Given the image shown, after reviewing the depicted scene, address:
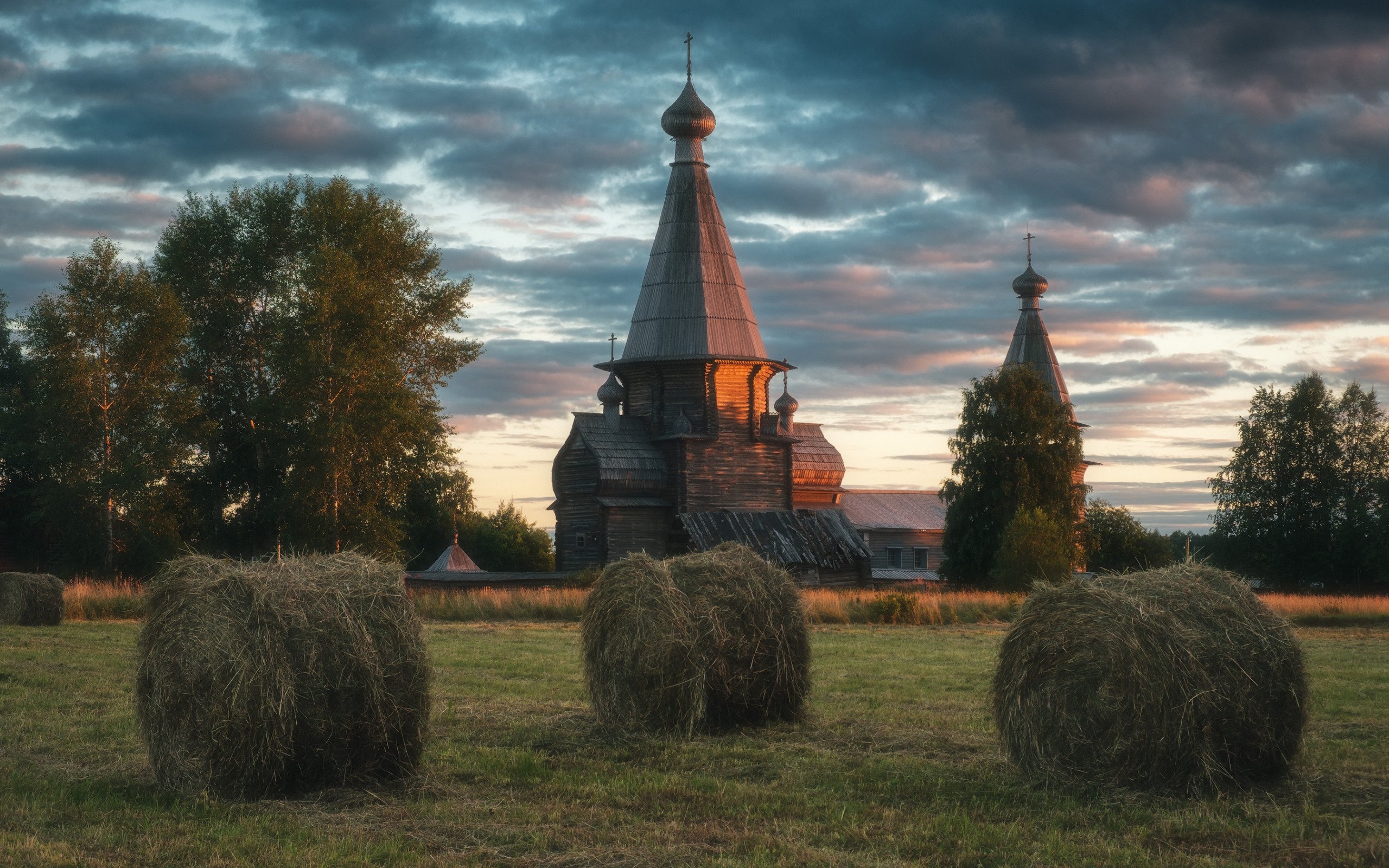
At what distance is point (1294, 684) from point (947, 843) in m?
3.50

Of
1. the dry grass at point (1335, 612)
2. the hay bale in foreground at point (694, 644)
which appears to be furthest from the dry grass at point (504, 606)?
the hay bale in foreground at point (694, 644)

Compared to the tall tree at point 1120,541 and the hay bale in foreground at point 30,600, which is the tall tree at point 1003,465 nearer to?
the tall tree at point 1120,541

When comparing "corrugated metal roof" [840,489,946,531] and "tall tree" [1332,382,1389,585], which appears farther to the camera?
"corrugated metal roof" [840,489,946,531]

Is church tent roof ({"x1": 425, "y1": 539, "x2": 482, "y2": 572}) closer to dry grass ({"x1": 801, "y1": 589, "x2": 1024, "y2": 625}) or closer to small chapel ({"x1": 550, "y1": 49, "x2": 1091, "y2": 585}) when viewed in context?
small chapel ({"x1": 550, "y1": 49, "x2": 1091, "y2": 585})

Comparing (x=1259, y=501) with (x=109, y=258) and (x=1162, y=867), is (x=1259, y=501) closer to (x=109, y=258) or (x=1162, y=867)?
(x=109, y=258)

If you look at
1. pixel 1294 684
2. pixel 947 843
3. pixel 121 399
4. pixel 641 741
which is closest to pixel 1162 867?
pixel 947 843

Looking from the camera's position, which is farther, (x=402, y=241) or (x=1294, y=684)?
(x=402, y=241)

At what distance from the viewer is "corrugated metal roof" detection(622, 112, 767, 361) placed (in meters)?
49.2

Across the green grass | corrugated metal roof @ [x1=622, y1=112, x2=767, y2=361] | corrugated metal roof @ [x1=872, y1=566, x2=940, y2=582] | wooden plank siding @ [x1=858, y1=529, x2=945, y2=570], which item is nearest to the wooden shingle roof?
corrugated metal roof @ [x1=622, y1=112, x2=767, y2=361]

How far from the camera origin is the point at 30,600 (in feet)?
93.2

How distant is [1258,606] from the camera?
1033cm

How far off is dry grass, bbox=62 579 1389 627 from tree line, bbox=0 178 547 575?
5.29 metres

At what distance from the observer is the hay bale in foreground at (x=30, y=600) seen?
28.3m

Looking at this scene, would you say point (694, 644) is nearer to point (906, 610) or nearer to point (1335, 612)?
point (906, 610)
